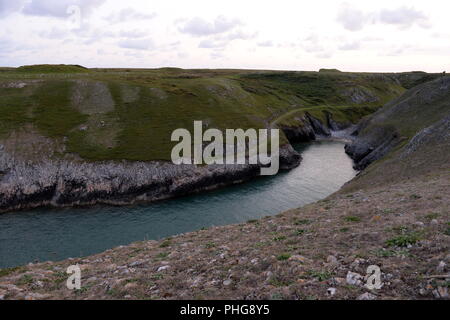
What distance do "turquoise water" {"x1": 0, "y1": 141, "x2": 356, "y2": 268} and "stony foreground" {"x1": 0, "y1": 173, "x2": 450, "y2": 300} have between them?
18095 mm

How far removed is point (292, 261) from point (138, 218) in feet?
113

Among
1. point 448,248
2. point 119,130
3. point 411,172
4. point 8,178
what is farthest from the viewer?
point 119,130

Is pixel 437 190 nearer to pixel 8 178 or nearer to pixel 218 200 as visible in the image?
pixel 218 200

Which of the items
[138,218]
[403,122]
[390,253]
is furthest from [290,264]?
[403,122]

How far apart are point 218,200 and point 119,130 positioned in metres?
30.3

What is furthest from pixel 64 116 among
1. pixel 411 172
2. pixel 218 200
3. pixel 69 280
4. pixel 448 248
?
pixel 448 248

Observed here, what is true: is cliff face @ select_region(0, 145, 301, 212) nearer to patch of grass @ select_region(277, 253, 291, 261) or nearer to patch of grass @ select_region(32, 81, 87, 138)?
patch of grass @ select_region(32, 81, 87, 138)

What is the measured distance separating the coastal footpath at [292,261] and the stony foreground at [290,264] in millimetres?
41

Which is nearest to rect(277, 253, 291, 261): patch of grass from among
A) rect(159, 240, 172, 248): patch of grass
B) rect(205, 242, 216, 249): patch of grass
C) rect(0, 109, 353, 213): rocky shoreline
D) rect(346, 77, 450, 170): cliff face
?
rect(205, 242, 216, 249): patch of grass

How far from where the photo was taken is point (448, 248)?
11023 mm

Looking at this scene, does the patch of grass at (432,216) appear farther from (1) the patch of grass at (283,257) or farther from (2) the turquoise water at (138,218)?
(2) the turquoise water at (138,218)

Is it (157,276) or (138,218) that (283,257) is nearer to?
(157,276)

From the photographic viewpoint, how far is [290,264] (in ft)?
39.2

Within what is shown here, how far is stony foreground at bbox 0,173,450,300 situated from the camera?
9812 mm
